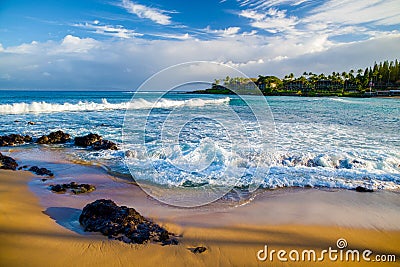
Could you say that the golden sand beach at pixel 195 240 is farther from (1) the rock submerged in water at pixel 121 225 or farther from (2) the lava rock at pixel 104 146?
(2) the lava rock at pixel 104 146

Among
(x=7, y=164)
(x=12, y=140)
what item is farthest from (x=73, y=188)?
(x=12, y=140)

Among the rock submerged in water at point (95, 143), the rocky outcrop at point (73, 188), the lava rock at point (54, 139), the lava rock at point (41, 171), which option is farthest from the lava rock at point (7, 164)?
the lava rock at point (54, 139)

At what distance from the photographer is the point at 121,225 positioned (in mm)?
3527

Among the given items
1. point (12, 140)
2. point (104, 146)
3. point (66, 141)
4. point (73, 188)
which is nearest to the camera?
point (73, 188)

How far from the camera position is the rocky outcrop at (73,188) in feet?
16.5

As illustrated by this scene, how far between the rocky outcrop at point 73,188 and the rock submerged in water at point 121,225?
1.39m

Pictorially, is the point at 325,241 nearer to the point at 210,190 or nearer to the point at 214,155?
the point at 210,190

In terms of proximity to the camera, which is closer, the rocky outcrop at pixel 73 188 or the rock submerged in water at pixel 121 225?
the rock submerged in water at pixel 121 225

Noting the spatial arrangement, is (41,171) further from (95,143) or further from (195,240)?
(195,240)

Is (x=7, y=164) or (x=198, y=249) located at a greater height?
(x=7, y=164)

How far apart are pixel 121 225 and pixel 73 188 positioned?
216 centimetres

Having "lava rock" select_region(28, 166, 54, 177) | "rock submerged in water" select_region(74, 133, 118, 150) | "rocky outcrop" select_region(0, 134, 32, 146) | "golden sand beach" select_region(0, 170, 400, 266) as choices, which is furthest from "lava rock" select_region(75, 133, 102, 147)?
"golden sand beach" select_region(0, 170, 400, 266)

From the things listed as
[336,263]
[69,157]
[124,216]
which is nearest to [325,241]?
[336,263]

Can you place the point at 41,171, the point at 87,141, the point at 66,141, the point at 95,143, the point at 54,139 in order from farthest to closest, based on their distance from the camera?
the point at 66,141, the point at 54,139, the point at 87,141, the point at 95,143, the point at 41,171
